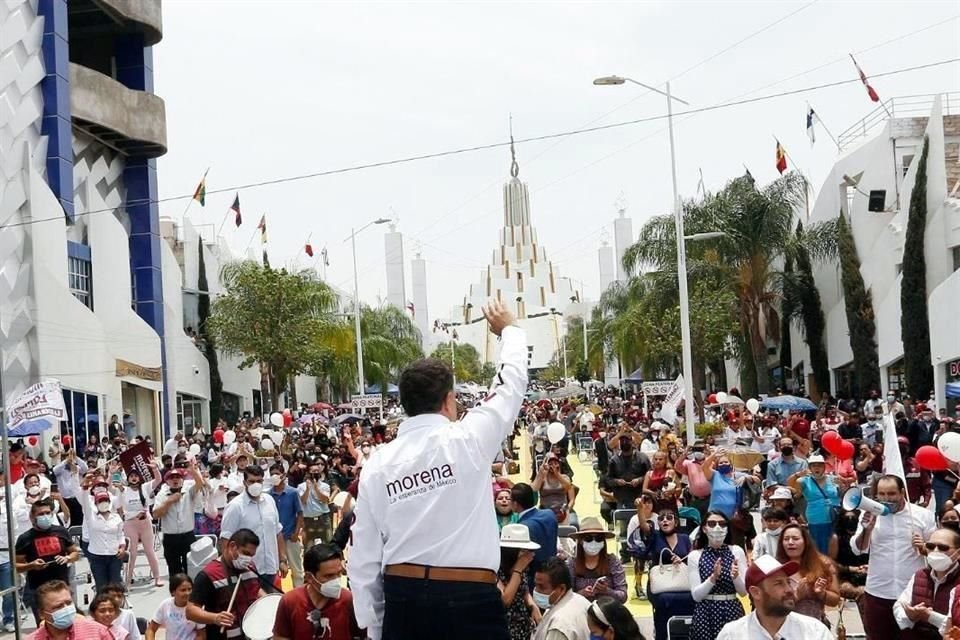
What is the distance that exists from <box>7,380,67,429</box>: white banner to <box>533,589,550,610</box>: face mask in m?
16.9

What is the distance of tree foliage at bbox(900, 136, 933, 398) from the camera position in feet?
116

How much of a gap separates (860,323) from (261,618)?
118ft

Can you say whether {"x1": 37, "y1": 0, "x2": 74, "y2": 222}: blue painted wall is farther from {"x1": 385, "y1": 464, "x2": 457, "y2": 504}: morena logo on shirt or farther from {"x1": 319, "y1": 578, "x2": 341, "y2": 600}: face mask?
{"x1": 385, "y1": 464, "x2": 457, "y2": 504}: morena logo on shirt

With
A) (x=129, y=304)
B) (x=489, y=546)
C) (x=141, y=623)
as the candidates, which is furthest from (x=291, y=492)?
(x=129, y=304)

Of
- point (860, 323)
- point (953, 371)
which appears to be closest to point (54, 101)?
point (860, 323)

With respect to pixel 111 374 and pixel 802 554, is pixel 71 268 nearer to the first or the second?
pixel 111 374

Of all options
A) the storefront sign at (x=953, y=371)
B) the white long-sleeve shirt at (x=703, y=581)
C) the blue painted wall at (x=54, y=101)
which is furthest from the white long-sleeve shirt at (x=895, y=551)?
the blue painted wall at (x=54, y=101)

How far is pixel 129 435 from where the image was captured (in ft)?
141

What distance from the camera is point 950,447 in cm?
1513

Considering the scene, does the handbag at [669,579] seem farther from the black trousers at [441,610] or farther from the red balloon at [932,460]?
the red balloon at [932,460]

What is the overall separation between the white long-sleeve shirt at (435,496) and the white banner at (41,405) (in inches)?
795

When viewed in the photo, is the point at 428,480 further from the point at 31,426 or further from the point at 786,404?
the point at 786,404

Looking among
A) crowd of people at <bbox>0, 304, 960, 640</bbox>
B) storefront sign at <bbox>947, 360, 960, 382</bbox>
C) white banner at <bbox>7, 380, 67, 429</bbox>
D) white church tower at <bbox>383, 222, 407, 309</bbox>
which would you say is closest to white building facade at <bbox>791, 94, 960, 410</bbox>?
storefront sign at <bbox>947, 360, 960, 382</bbox>

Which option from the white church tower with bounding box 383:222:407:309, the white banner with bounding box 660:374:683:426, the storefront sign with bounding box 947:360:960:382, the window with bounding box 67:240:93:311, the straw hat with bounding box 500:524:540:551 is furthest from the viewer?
the white church tower with bounding box 383:222:407:309
